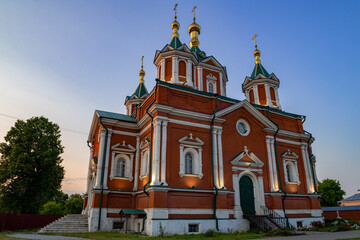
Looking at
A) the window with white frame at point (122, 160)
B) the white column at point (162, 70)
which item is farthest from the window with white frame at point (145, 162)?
the white column at point (162, 70)

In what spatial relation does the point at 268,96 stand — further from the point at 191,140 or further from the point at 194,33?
the point at 191,140

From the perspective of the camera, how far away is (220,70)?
22.3 meters

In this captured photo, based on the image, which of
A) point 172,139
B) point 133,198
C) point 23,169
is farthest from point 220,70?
point 23,169

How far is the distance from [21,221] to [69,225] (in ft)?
15.0

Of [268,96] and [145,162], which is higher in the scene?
[268,96]

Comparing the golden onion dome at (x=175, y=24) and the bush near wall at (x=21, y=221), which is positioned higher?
the golden onion dome at (x=175, y=24)

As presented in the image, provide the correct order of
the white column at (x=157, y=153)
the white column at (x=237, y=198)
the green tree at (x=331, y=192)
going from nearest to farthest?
the white column at (x=157, y=153)
the white column at (x=237, y=198)
the green tree at (x=331, y=192)

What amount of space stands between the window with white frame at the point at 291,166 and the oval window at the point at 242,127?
12.3 feet

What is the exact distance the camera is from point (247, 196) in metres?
17.2

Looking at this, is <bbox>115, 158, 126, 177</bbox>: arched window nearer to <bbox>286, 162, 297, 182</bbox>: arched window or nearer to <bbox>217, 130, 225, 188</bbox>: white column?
<bbox>217, 130, 225, 188</bbox>: white column

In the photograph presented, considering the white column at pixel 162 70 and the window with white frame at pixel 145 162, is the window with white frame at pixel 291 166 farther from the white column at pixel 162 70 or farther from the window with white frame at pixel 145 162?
the white column at pixel 162 70

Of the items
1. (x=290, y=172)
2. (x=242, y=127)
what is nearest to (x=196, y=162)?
(x=242, y=127)

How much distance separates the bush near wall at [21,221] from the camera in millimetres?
17812

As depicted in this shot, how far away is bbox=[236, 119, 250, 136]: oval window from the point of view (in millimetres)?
18586
